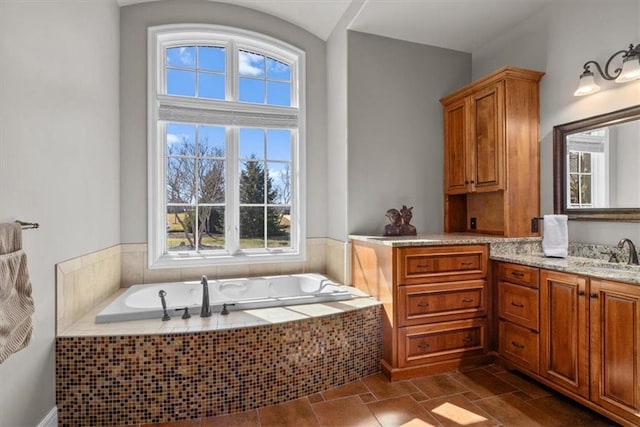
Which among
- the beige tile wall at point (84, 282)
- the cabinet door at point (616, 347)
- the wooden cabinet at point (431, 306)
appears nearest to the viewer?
the cabinet door at point (616, 347)

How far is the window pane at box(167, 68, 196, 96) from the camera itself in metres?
3.22

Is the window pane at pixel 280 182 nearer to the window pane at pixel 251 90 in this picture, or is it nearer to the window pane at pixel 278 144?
the window pane at pixel 278 144

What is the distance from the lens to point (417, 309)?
2.48m

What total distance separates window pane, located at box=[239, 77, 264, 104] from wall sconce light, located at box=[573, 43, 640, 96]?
272cm

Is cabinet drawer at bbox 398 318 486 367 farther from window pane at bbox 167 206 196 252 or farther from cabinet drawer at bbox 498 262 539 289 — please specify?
window pane at bbox 167 206 196 252

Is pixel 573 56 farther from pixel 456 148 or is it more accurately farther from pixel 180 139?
pixel 180 139

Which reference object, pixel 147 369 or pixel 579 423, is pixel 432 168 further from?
pixel 147 369

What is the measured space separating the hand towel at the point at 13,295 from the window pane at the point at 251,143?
2.15 meters

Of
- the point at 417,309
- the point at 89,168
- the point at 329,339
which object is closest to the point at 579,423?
the point at 417,309

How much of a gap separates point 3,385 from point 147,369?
2.06 ft

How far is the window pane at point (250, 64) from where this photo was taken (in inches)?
134

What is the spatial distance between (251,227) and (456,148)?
2214 millimetres

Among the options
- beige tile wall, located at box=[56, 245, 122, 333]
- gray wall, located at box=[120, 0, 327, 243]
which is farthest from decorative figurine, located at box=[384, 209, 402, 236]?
beige tile wall, located at box=[56, 245, 122, 333]

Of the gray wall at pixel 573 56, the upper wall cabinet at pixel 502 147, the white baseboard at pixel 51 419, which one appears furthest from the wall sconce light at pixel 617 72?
the white baseboard at pixel 51 419
